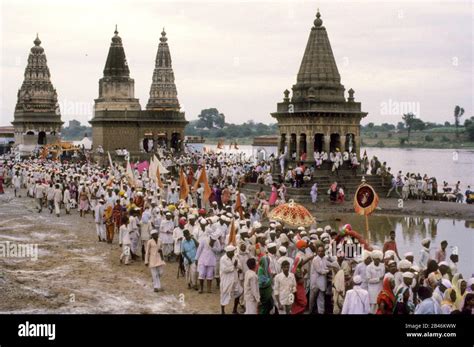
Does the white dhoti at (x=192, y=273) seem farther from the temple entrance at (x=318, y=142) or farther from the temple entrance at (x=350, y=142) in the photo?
the temple entrance at (x=350, y=142)

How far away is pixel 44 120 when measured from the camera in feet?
180

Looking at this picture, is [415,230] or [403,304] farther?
[415,230]

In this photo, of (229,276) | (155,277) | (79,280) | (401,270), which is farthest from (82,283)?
(401,270)

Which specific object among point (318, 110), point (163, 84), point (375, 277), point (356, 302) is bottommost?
point (356, 302)

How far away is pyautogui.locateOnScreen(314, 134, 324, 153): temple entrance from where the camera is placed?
28.8m

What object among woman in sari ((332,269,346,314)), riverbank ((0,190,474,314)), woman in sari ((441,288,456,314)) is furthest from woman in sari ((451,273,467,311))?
riverbank ((0,190,474,314))

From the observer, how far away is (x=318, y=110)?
2775 centimetres

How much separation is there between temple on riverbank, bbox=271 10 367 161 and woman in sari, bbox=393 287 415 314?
19189 millimetres

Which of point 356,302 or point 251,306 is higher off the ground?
point 356,302

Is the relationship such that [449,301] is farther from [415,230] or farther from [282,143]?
[282,143]

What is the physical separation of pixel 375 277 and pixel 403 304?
1.03 metres

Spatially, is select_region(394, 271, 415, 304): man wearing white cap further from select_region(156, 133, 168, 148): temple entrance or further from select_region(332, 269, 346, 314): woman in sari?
select_region(156, 133, 168, 148): temple entrance
